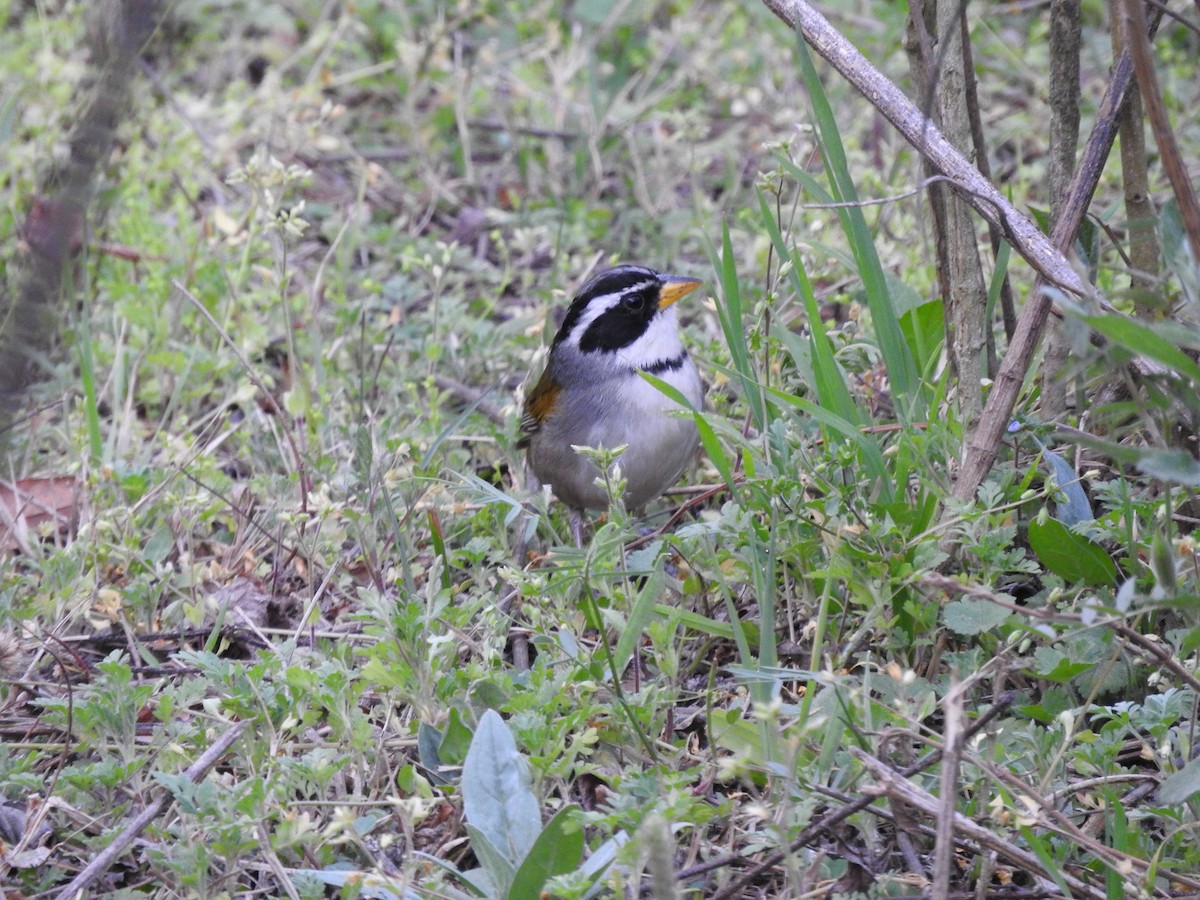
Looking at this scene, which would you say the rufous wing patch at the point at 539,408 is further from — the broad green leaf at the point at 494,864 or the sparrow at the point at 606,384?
the broad green leaf at the point at 494,864

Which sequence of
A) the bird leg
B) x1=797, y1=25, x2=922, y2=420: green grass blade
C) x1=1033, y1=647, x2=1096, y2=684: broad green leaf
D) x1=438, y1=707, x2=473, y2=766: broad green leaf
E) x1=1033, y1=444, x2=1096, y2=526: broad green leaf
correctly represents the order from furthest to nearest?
the bird leg < x1=797, y1=25, x2=922, y2=420: green grass blade < x1=1033, y1=444, x2=1096, y2=526: broad green leaf < x1=438, y1=707, x2=473, y2=766: broad green leaf < x1=1033, y1=647, x2=1096, y2=684: broad green leaf

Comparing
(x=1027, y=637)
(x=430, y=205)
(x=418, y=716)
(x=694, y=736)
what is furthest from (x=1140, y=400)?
(x=430, y=205)

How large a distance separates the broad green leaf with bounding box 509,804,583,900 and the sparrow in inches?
79.7

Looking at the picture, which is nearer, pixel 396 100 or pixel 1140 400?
pixel 1140 400

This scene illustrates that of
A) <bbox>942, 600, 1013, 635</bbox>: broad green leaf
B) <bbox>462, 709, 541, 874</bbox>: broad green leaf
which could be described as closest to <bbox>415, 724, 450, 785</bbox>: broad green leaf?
<bbox>462, 709, 541, 874</bbox>: broad green leaf

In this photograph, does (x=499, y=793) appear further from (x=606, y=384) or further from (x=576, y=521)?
(x=606, y=384)

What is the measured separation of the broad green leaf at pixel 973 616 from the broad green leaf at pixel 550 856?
39.7 inches

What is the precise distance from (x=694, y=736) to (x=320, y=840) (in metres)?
0.94

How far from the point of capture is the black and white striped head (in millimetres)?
4969

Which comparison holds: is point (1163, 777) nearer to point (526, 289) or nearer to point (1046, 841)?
point (1046, 841)

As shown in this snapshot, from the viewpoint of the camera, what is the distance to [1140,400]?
8.76ft

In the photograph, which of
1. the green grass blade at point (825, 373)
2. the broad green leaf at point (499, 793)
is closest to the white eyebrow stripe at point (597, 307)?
the green grass blade at point (825, 373)

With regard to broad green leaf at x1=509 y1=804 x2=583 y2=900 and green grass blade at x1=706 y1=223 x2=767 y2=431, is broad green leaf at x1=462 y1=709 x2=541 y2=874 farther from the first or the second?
green grass blade at x1=706 y1=223 x2=767 y2=431

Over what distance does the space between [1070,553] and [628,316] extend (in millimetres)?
2059
